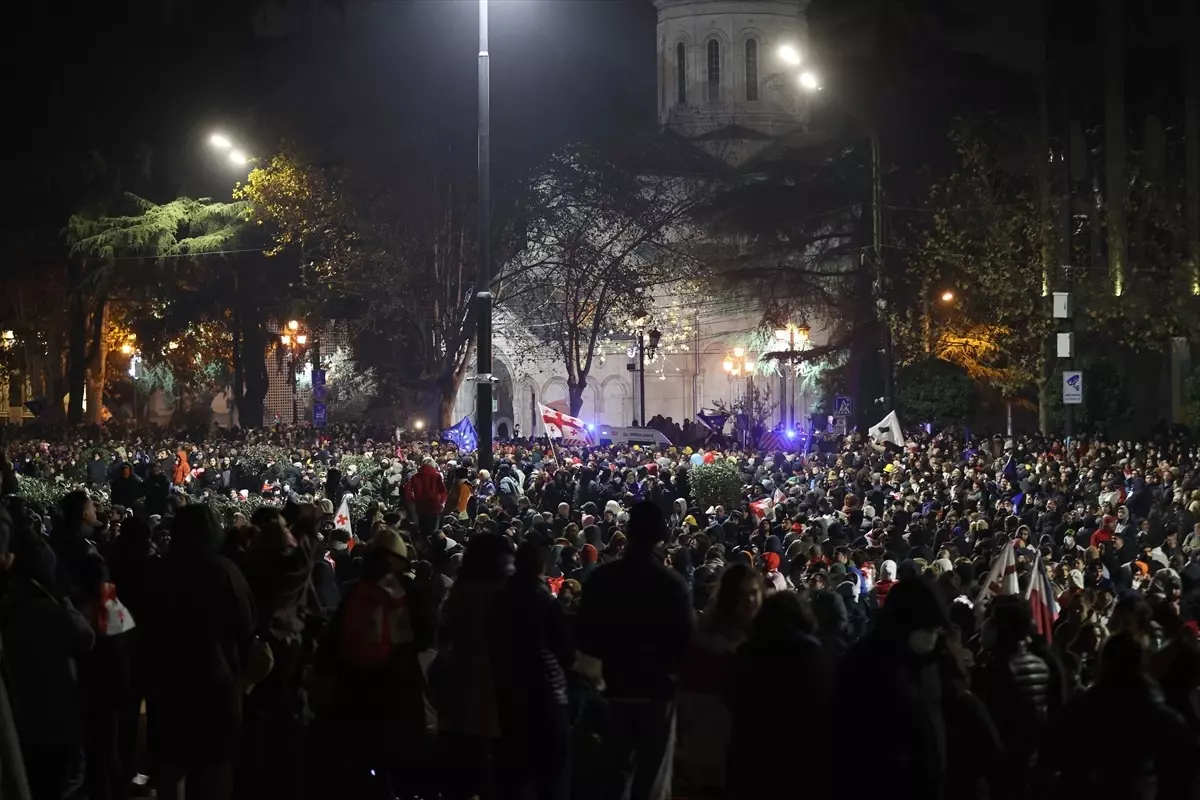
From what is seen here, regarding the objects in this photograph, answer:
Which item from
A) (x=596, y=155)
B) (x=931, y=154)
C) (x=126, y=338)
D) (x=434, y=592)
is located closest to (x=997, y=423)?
(x=931, y=154)

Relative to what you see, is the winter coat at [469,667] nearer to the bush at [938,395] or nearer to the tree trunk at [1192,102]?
the bush at [938,395]

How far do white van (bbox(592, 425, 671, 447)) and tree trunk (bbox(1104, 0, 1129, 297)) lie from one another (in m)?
15.2

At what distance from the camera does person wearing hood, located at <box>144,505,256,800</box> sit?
7961mm

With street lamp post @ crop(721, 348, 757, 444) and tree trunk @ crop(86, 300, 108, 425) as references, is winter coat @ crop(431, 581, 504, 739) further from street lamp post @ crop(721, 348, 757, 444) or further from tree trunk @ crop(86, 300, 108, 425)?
street lamp post @ crop(721, 348, 757, 444)

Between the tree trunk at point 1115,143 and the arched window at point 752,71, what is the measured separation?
2852 cm

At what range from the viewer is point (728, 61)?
76.8 metres

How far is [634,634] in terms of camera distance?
7.93m

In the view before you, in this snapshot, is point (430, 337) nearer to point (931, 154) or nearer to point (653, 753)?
point (931, 154)

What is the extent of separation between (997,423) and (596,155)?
44.8ft

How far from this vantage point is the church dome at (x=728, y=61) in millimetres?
76562

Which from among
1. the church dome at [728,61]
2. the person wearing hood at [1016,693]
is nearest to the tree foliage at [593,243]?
the church dome at [728,61]

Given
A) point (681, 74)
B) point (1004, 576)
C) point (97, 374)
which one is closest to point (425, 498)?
point (1004, 576)

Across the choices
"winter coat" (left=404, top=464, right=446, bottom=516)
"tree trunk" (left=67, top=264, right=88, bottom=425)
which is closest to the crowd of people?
"winter coat" (left=404, top=464, right=446, bottom=516)

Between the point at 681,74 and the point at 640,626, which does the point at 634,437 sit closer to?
the point at 640,626
